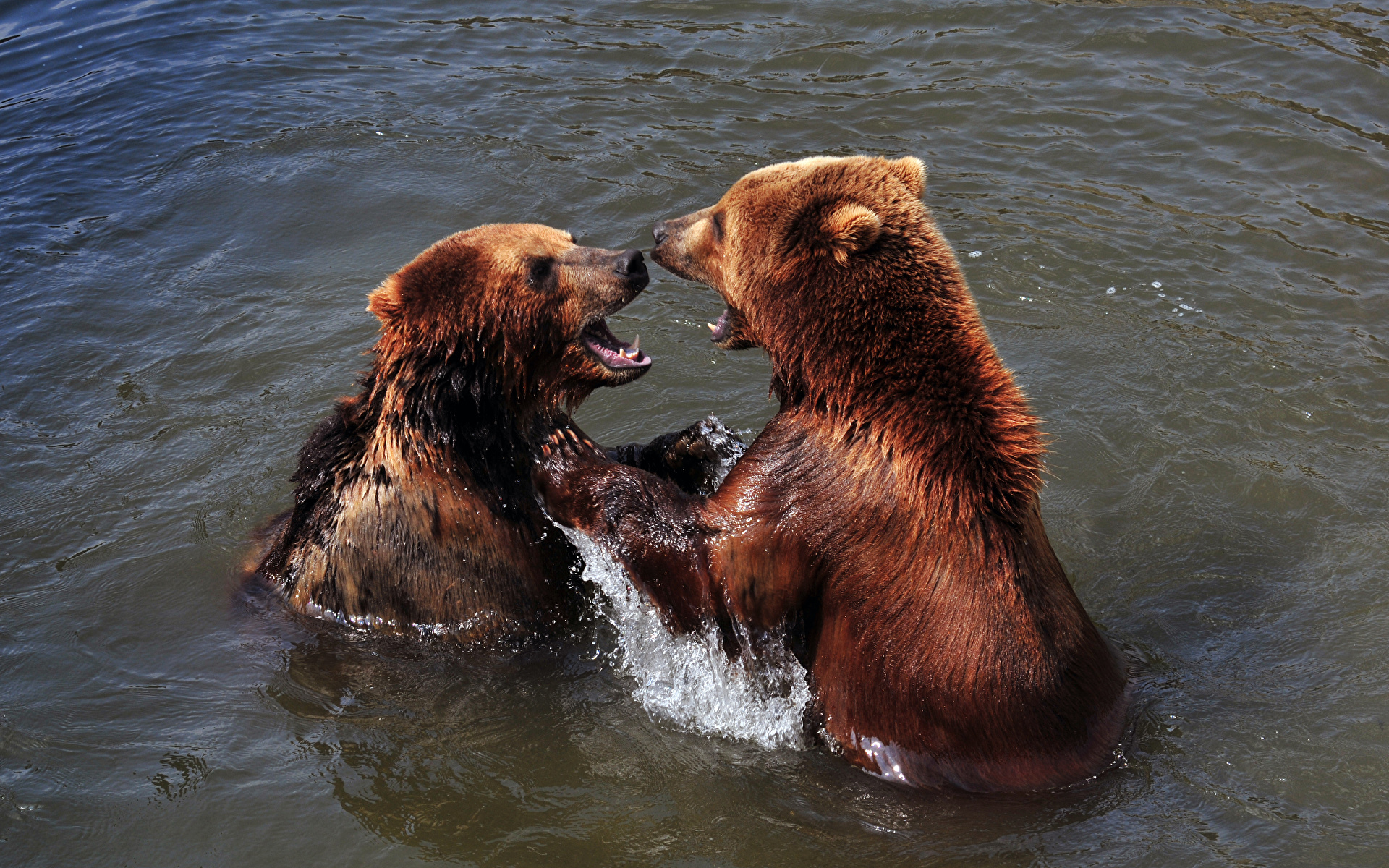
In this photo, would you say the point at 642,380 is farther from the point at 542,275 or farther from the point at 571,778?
the point at 571,778

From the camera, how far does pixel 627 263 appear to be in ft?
18.4

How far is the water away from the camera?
16.8ft

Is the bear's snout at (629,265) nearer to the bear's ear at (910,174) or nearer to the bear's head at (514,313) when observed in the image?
the bear's head at (514,313)

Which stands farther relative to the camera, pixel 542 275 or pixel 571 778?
pixel 542 275

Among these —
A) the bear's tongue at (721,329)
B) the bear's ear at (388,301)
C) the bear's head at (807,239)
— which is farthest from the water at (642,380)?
the bear's head at (807,239)

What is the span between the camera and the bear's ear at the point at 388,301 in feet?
17.4

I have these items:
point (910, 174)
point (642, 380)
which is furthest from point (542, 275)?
point (642, 380)

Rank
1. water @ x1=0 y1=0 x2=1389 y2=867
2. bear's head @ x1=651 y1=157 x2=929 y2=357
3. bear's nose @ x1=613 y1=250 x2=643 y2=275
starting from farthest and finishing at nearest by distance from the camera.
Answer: bear's nose @ x1=613 y1=250 x2=643 y2=275 → water @ x1=0 y1=0 x2=1389 y2=867 → bear's head @ x1=651 y1=157 x2=929 y2=357

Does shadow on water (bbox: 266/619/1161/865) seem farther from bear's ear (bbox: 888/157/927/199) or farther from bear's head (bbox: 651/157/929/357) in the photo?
bear's ear (bbox: 888/157/927/199)

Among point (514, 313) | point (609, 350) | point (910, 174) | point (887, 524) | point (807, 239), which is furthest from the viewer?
point (609, 350)

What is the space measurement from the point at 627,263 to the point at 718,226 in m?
0.47

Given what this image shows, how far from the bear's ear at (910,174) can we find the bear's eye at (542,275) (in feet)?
5.33

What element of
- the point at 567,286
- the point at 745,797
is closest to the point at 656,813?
the point at 745,797

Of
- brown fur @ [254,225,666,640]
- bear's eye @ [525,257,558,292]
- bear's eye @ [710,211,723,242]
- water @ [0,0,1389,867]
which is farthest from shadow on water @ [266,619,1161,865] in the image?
bear's eye @ [710,211,723,242]
